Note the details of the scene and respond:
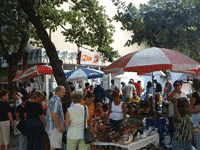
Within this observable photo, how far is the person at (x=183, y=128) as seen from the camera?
4293 mm

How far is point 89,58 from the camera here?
66.4 feet

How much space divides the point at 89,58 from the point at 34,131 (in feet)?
48.8

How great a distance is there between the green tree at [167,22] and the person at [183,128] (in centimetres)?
937

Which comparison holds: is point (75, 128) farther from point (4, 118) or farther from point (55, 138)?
point (4, 118)

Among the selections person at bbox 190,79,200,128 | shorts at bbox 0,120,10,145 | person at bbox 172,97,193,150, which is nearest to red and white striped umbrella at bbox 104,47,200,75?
person at bbox 190,79,200,128

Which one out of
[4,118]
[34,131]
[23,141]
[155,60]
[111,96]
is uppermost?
[155,60]

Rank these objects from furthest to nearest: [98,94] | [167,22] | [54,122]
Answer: [167,22]
[98,94]
[54,122]

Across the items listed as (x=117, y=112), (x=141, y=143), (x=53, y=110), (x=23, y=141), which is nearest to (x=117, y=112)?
(x=117, y=112)

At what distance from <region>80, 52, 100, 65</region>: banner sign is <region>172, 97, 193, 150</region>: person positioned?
50.6 feet

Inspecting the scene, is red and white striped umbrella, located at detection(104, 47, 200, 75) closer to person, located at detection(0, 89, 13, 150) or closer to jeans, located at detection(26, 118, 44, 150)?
jeans, located at detection(26, 118, 44, 150)

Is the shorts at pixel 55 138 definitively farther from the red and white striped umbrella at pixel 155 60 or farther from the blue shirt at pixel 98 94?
the blue shirt at pixel 98 94

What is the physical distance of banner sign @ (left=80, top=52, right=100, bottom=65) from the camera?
64.4 feet

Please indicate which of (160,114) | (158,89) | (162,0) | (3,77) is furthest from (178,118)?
(3,77)

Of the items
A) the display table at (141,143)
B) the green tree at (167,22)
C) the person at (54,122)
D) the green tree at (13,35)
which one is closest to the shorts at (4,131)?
the person at (54,122)
